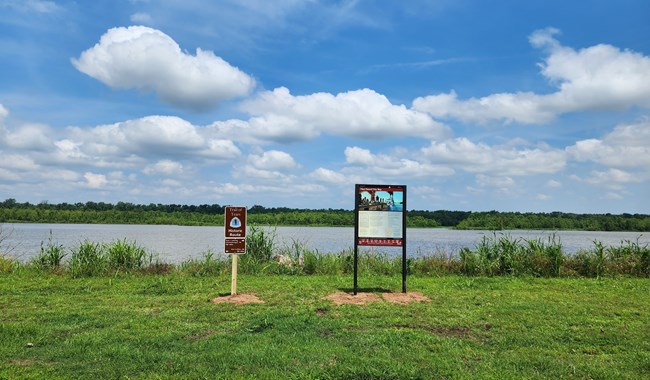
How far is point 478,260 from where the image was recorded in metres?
14.3

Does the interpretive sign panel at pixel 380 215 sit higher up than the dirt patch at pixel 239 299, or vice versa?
the interpretive sign panel at pixel 380 215

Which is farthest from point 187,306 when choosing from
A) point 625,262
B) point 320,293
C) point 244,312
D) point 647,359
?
point 625,262

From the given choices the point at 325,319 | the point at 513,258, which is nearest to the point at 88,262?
the point at 325,319

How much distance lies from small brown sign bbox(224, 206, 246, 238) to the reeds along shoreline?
3.97 metres

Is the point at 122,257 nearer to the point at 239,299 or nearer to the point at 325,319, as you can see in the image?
the point at 239,299

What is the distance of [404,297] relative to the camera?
9961 millimetres

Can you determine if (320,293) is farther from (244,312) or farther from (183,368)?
(183,368)

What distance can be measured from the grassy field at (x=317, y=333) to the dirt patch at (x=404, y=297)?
27cm

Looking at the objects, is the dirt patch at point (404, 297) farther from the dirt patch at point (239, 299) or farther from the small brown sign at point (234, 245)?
the small brown sign at point (234, 245)

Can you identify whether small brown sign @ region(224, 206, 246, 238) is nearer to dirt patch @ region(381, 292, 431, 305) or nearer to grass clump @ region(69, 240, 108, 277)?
dirt patch @ region(381, 292, 431, 305)

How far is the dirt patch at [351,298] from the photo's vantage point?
9.34m

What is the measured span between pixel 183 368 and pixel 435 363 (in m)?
2.86

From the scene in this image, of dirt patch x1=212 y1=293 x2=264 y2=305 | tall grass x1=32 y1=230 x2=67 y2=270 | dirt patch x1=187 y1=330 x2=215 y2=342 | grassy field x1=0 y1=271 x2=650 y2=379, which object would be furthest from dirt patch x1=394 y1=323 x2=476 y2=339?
tall grass x1=32 y1=230 x2=67 y2=270

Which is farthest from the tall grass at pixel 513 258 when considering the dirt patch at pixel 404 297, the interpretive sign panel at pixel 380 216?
the interpretive sign panel at pixel 380 216
